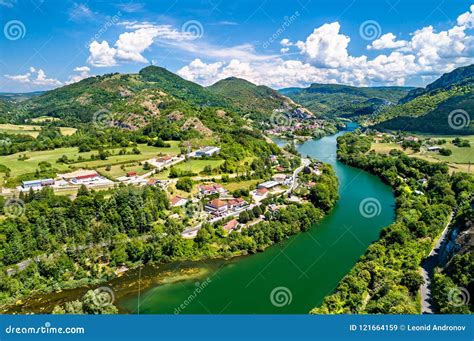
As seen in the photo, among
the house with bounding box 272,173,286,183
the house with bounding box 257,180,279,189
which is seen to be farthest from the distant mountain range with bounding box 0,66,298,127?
the house with bounding box 257,180,279,189

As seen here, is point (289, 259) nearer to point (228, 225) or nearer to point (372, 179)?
point (228, 225)

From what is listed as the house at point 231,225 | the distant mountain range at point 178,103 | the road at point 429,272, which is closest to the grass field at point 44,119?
the distant mountain range at point 178,103

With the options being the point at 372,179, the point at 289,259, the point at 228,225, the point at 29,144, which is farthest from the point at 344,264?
the point at 29,144

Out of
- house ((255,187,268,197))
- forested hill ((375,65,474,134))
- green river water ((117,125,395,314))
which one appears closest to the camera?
green river water ((117,125,395,314))

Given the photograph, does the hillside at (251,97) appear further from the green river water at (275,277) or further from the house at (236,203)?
the green river water at (275,277)

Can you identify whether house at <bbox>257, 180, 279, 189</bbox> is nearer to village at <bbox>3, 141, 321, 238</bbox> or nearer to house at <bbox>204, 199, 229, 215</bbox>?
village at <bbox>3, 141, 321, 238</bbox>

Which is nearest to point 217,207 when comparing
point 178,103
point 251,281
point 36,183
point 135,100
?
point 251,281
